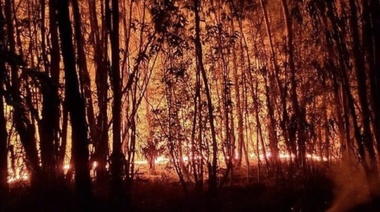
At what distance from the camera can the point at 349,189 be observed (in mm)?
7027

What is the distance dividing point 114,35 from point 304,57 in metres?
3.50

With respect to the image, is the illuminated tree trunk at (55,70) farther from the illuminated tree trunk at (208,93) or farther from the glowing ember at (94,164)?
the illuminated tree trunk at (208,93)

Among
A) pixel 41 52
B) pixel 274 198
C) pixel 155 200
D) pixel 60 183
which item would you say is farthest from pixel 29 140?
pixel 274 198

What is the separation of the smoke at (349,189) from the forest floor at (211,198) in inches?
1.0

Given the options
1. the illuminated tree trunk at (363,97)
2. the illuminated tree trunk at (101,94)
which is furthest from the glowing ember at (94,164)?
the illuminated tree trunk at (363,97)

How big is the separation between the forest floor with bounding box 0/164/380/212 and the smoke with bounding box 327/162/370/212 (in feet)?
0.09

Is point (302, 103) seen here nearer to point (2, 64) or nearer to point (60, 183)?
point (60, 183)

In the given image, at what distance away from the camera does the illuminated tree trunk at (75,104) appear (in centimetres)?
479

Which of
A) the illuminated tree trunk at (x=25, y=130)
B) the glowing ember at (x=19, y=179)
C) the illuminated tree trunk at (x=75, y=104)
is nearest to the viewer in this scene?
the illuminated tree trunk at (x=75, y=104)

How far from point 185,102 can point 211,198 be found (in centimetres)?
178

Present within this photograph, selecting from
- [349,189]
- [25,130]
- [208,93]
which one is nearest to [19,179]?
[25,130]

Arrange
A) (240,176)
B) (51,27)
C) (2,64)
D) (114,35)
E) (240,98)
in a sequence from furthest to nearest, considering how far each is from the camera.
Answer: (240,98), (240,176), (51,27), (114,35), (2,64)

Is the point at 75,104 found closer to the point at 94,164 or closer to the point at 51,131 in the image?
the point at 51,131

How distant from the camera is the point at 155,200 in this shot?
278 inches
